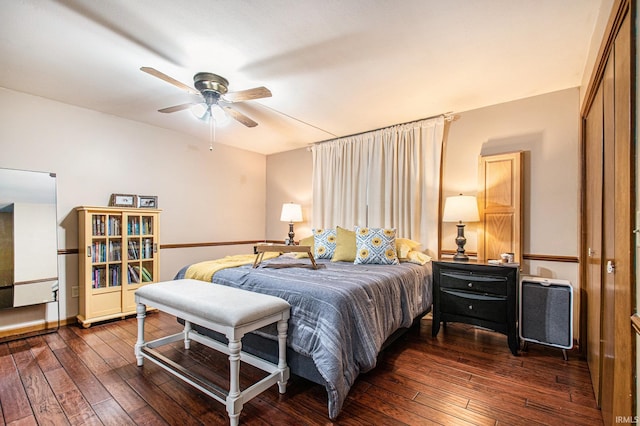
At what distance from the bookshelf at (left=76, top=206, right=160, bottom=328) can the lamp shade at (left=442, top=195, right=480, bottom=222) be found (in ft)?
11.7

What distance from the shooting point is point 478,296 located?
9.17 feet

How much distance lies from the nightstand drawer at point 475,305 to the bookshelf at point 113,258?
3490 mm

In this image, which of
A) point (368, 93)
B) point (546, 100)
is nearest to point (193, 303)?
point (368, 93)

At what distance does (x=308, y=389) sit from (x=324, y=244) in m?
1.88

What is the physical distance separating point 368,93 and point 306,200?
239 centimetres

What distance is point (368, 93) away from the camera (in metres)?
3.02

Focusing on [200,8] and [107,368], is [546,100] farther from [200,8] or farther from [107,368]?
[107,368]

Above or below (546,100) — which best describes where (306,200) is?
below

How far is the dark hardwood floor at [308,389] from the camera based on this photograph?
69.2 inches

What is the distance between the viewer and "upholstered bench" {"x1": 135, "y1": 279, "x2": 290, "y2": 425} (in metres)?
1.71

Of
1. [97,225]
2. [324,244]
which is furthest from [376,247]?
[97,225]

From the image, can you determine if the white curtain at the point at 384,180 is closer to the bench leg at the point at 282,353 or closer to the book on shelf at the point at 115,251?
the bench leg at the point at 282,353

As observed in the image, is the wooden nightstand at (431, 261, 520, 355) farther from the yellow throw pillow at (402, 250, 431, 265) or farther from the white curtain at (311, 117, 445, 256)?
the white curtain at (311, 117, 445, 256)

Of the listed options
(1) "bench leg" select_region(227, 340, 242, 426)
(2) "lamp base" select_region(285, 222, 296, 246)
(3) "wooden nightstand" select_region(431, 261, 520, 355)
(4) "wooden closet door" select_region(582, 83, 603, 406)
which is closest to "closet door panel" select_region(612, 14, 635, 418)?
(4) "wooden closet door" select_region(582, 83, 603, 406)
